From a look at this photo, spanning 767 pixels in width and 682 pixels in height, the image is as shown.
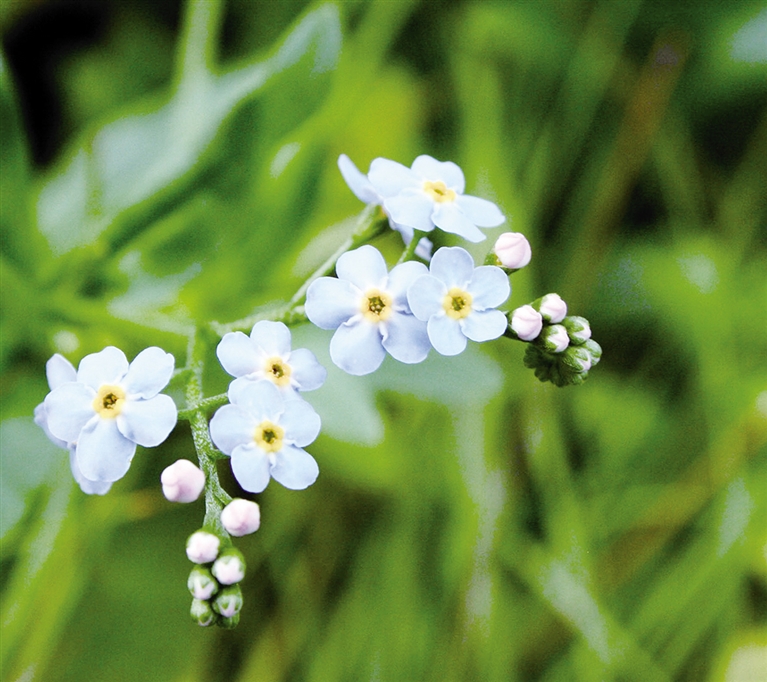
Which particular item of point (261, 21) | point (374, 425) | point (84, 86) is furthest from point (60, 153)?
point (374, 425)

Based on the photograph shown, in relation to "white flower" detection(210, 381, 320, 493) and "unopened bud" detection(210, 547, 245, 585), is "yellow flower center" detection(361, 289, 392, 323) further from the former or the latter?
"unopened bud" detection(210, 547, 245, 585)

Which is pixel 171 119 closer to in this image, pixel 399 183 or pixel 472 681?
pixel 399 183

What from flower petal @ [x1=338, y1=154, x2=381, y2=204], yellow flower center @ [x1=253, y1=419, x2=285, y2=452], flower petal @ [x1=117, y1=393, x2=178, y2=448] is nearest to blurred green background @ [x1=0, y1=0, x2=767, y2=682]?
flower petal @ [x1=338, y1=154, x2=381, y2=204]

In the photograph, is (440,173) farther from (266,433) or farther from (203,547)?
(203,547)

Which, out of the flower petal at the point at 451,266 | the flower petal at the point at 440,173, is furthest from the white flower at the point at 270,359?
the flower petal at the point at 440,173

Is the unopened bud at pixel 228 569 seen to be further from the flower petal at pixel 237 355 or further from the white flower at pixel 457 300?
the white flower at pixel 457 300

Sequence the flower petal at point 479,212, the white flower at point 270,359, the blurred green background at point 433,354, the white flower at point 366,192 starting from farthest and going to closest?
the blurred green background at point 433,354, the white flower at point 366,192, the flower petal at point 479,212, the white flower at point 270,359
